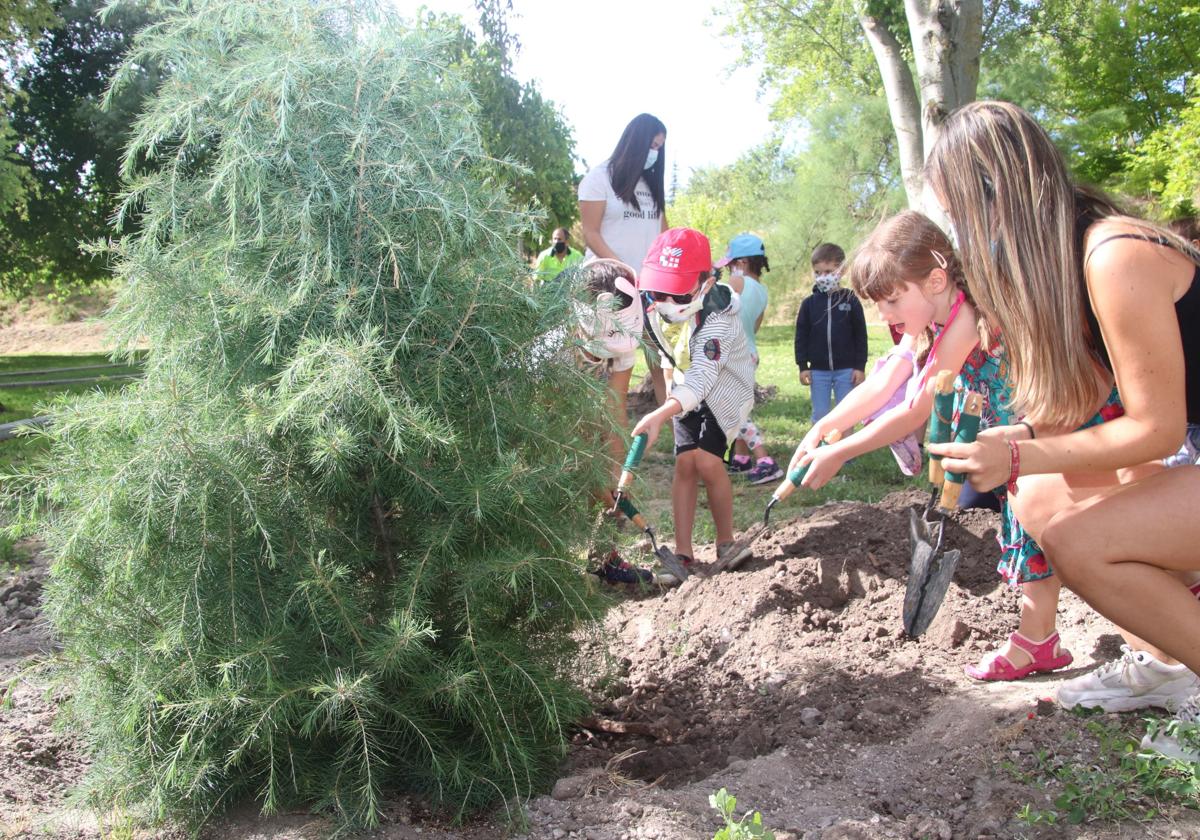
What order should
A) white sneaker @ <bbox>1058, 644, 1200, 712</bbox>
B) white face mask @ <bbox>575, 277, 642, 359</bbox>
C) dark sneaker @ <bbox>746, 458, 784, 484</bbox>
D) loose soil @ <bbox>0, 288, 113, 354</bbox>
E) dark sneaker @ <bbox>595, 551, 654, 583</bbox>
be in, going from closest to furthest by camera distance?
white sneaker @ <bbox>1058, 644, 1200, 712</bbox>, white face mask @ <bbox>575, 277, 642, 359</bbox>, dark sneaker @ <bbox>595, 551, 654, 583</bbox>, dark sneaker @ <bbox>746, 458, 784, 484</bbox>, loose soil @ <bbox>0, 288, 113, 354</bbox>

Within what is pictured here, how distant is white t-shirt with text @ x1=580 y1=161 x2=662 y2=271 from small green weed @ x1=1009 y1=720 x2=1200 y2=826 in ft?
13.1

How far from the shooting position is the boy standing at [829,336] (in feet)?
24.0

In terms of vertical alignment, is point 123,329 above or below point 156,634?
above

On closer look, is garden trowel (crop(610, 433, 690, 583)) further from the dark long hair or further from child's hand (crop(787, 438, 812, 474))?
the dark long hair

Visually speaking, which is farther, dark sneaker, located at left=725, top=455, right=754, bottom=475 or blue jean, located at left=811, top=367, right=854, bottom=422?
blue jean, located at left=811, top=367, right=854, bottom=422

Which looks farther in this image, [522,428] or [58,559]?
[522,428]

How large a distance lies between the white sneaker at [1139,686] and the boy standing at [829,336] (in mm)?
4573

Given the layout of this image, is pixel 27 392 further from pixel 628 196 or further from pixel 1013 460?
pixel 1013 460

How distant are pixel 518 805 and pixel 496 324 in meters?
1.27

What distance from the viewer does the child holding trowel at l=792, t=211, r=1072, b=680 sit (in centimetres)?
315

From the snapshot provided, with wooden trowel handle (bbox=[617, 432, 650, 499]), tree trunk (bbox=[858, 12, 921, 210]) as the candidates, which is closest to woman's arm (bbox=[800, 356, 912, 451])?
wooden trowel handle (bbox=[617, 432, 650, 499])

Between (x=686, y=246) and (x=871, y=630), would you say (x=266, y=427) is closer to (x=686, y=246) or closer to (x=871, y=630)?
(x=871, y=630)

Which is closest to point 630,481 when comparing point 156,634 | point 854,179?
point 156,634

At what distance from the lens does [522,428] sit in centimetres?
265
